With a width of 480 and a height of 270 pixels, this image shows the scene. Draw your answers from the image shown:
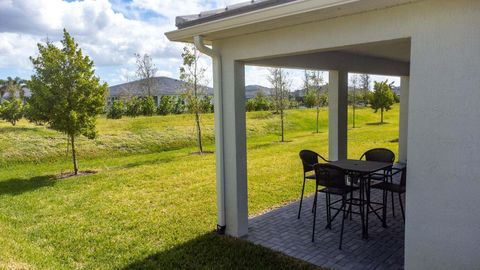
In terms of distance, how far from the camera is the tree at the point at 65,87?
9.91m

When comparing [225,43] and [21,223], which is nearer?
[225,43]

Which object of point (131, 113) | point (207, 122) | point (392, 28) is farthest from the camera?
point (131, 113)

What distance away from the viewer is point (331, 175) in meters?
4.68

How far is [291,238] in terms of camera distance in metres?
5.03

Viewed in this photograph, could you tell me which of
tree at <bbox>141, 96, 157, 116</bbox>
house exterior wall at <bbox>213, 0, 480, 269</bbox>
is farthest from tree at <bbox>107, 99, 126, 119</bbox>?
house exterior wall at <bbox>213, 0, 480, 269</bbox>

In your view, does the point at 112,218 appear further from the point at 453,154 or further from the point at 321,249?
the point at 453,154

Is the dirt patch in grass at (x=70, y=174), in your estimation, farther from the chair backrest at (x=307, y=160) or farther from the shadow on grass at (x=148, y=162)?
the chair backrest at (x=307, y=160)

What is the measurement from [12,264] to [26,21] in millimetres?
7916

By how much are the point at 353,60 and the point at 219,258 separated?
5061mm

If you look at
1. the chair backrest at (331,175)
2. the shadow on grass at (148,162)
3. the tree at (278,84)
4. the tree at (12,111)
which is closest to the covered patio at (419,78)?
the chair backrest at (331,175)

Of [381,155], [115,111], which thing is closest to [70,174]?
Answer: [381,155]

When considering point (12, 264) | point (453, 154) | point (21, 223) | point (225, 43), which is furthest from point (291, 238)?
point (21, 223)

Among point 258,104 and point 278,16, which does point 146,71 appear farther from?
point 278,16

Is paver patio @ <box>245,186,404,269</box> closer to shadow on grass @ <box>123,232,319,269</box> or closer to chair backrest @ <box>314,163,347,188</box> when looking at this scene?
shadow on grass @ <box>123,232,319,269</box>
